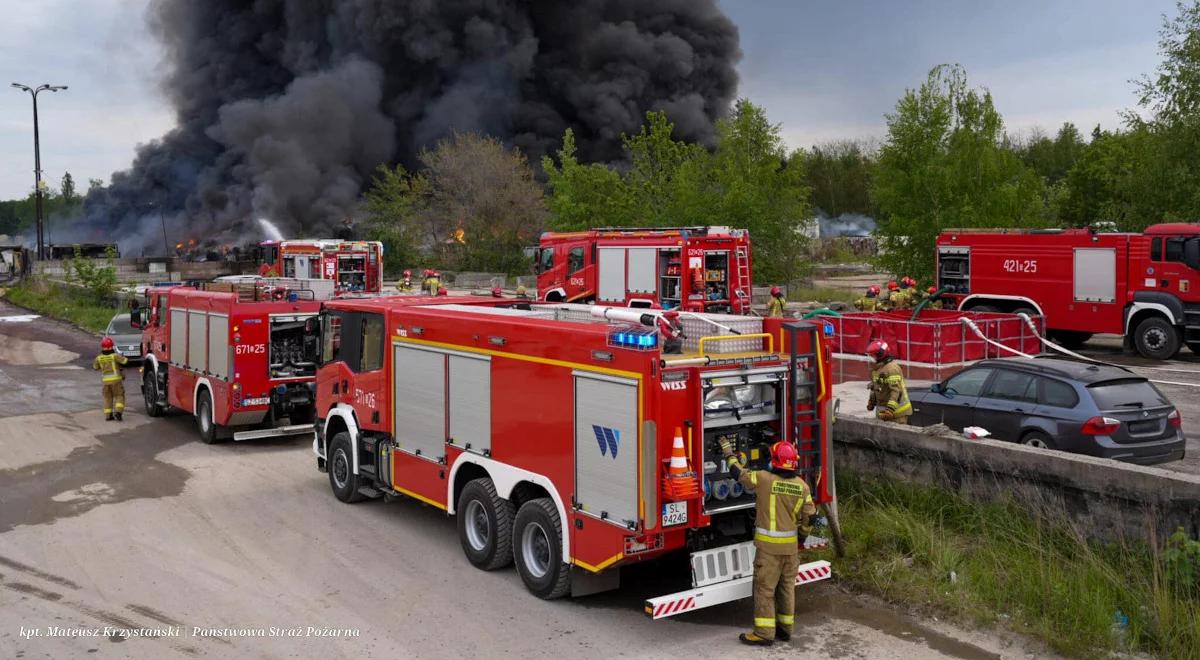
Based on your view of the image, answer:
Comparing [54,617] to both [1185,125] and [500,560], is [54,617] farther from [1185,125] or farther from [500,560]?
[1185,125]

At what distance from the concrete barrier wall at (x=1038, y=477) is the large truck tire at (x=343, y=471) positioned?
4.79 m

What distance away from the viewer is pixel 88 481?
11.4 metres

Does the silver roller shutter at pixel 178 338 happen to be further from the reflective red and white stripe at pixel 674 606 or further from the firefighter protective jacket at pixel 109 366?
the reflective red and white stripe at pixel 674 606

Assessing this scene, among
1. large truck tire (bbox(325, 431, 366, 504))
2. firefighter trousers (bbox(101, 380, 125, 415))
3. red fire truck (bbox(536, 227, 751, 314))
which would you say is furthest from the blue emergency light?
red fire truck (bbox(536, 227, 751, 314))

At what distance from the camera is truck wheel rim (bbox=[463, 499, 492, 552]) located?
8070mm

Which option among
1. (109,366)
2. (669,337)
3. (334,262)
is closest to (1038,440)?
(669,337)

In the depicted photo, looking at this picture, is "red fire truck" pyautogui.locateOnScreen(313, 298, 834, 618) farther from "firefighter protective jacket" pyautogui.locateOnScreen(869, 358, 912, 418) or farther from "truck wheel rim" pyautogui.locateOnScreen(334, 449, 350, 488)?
"firefighter protective jacket" pyautogui.locateOnScreen(869, 358, 912, 418)

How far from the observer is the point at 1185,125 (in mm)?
24766

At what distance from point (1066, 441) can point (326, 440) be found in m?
7.39

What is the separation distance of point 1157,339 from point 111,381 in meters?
18.4

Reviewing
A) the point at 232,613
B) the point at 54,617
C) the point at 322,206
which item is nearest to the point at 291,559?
the point at 232,613

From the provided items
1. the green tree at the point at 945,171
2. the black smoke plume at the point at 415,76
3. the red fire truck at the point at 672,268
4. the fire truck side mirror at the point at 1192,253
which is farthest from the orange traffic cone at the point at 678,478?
the black smoke plume at the point at 415,76

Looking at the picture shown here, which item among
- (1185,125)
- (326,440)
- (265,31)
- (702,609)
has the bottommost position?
(702,609)

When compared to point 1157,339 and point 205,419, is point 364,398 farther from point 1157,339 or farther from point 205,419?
point 1157,339
